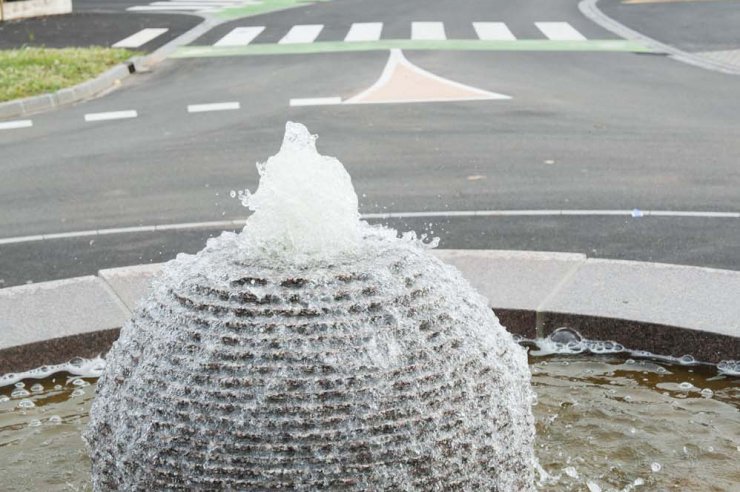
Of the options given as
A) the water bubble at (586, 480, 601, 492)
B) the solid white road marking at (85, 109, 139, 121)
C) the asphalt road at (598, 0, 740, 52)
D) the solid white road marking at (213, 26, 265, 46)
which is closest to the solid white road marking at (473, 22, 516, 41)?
the asphalt road at (598, 0, 740, 52)

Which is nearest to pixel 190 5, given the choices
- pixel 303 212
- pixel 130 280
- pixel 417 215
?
pixel 417 215

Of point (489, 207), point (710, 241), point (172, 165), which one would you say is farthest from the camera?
point (172, 165)

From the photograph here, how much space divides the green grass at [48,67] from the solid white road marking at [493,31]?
21.3 ft

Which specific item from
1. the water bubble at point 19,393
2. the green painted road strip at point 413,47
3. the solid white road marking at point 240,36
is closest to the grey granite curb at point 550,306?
the water bubble at point 19,393

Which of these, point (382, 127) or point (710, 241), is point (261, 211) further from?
point (382, 127)

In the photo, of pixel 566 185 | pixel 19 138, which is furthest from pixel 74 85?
pixel 566 185

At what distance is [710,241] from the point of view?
880 cm

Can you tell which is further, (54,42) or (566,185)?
(54,42)

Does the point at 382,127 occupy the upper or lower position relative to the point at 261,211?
lower

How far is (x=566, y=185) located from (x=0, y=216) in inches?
202

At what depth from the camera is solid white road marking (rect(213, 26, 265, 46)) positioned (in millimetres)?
21359

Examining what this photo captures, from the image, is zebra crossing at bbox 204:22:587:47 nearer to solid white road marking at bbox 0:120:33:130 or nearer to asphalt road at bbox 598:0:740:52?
asphalt road at bbox 598:0:740:52

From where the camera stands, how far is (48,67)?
1770 centimetres

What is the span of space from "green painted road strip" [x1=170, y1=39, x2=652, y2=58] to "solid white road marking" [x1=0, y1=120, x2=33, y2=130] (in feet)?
18.2
